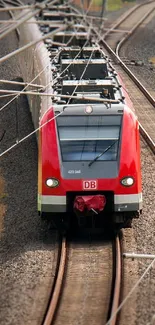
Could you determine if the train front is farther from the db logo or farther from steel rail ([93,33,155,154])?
steel rail ([93,33,155,154])

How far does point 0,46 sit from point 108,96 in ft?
81.0

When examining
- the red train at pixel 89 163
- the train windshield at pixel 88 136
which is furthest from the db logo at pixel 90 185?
the train windshield at pixel 88 136

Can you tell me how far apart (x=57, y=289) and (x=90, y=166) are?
9.57 feet

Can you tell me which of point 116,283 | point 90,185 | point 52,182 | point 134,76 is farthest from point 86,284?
point 134,76

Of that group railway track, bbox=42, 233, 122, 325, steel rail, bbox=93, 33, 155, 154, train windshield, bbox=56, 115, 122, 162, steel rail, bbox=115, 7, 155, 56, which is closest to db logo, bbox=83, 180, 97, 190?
train windshield, bbox=56, 115, 122, 162

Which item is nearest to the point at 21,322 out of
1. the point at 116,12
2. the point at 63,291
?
the point at 63,291

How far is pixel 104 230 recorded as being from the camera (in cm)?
1491

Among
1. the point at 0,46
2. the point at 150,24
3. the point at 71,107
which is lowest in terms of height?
the point at 71,107

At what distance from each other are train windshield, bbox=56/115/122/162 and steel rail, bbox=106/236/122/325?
1.82 metres

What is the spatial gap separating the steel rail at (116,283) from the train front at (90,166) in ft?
2.16

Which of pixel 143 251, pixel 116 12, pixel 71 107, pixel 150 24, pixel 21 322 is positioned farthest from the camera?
pixel 116 12

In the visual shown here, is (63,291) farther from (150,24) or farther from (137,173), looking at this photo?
(150,24)

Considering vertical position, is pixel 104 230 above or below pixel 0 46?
below

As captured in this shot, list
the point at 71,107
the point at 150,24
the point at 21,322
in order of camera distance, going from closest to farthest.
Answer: the point at 21,322 < the point at 71,107 < the point at 150,24
